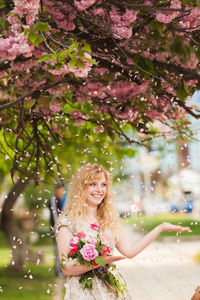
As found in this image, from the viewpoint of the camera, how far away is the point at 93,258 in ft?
9.81

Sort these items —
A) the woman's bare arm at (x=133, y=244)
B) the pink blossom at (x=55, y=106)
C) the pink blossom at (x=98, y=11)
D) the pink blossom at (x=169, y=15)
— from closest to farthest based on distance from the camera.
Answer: the pink blossom at (x=169, y=15), the pink blossom at (x=98, y=11), the woman's bare arm at (x=133, y=244), the pink blossom at (x=55, y=106)

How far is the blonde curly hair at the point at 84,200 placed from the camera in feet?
11.3

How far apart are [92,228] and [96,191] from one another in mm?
308

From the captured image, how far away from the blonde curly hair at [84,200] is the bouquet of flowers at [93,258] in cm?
23

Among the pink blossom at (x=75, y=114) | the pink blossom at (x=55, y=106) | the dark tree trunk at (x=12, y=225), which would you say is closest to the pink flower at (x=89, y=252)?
the pink blossom at (x=55, y=106)

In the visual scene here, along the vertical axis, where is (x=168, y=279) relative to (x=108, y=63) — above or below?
below

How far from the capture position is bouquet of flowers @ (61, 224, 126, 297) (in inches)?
118

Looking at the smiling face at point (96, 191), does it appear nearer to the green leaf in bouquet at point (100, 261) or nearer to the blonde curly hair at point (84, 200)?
the blonde curly hair at point (84, 200)

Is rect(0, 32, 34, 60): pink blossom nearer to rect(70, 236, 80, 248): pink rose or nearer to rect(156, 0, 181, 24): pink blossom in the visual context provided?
rect(156, 0, 181, 24): pink blossom

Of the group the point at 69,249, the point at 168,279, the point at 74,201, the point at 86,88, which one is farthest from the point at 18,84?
the point at 168,279

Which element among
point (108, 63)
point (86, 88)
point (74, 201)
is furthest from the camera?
point (86, 88)

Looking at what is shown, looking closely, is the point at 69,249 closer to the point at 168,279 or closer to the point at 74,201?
the point at 74,201

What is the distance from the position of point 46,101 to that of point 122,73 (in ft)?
2.23

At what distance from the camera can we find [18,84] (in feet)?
15.4
